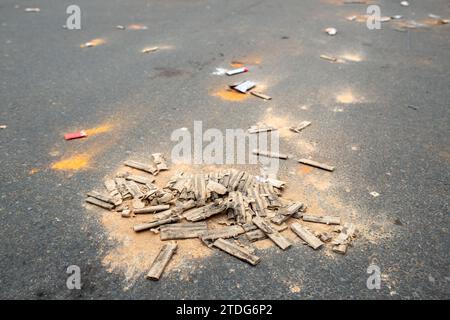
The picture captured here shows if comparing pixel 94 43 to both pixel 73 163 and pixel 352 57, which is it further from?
pixel 352 57

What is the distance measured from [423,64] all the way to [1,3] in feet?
54.9

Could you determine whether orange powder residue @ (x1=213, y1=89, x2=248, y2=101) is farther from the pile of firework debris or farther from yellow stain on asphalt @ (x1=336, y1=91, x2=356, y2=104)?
the pile of firework debris

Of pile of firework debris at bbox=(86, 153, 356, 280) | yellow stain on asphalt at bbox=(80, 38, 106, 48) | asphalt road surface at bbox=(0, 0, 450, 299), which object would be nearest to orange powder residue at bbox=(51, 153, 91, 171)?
asphalt road surface at bbox=(0, 0, 450, 299)

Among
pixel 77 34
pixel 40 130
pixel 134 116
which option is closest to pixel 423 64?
pixel 134 116

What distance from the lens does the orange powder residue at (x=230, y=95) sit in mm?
8461

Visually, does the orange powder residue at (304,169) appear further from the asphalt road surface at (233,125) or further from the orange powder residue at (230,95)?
the orange powder residue at (230,95)

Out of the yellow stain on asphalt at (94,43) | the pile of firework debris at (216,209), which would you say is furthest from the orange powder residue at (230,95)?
the yellow stain on asphalt at (94,43)

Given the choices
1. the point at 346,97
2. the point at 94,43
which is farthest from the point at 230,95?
the point at 94,43

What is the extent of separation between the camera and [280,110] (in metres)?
7.93

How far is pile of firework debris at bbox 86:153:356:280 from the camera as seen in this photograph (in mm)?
4691

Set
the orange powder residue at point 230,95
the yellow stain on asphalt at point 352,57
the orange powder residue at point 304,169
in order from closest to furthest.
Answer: the orange powder residue at point 304,169 < the orange powder residue at point 230,95 < the yellow stain on asphalt at point 352,57

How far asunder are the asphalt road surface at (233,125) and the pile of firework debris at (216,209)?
217 mm

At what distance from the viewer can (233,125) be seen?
7.35 meters
